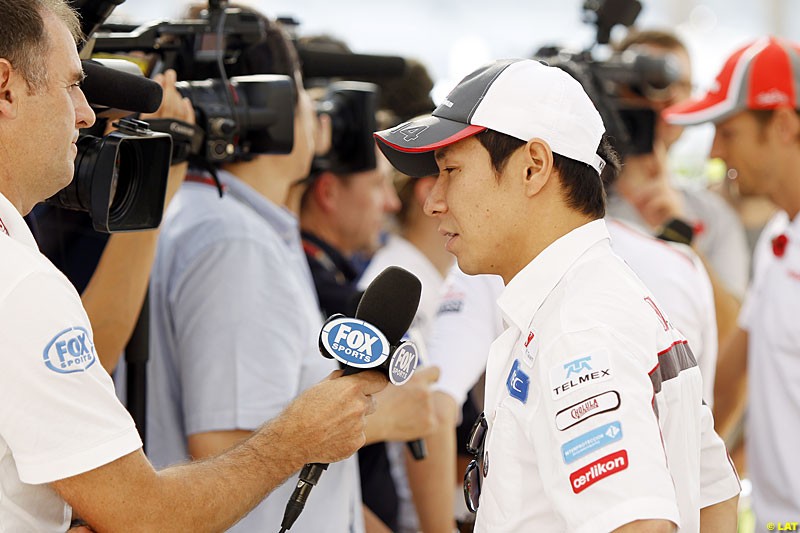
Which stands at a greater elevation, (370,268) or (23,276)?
(23,276)

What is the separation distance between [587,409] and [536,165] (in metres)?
0.43

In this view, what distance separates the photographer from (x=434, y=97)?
365 centimetres

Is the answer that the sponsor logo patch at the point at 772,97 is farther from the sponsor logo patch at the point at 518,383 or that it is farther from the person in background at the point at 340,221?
the sponsor logo patch at the point at 518,383

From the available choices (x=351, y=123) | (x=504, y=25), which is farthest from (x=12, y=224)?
(x=504, y=25)

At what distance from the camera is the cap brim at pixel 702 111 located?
3293mm

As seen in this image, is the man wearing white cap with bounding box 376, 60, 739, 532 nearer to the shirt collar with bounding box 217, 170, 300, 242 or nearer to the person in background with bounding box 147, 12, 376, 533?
the person in background with bounding box 147, 12, 376, 533

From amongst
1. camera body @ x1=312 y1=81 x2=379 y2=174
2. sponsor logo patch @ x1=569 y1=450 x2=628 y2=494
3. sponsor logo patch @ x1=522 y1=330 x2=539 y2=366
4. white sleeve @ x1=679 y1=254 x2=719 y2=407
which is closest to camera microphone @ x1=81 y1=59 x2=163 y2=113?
sponsor logo patch @ x1=522 y1=330 x2=539 y2=366

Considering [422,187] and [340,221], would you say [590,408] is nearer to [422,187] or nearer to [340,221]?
[422,187]

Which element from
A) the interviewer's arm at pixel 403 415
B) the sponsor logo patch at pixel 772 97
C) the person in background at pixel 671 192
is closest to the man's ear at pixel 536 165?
the interviewer's arm at pixel 403 415

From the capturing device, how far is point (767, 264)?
324cm

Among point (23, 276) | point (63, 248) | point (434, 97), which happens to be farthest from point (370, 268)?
point (23, 276)

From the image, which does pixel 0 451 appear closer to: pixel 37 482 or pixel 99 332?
pixel 37 482

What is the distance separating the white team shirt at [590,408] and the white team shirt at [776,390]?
138cm

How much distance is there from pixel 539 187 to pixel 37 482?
85 cm
